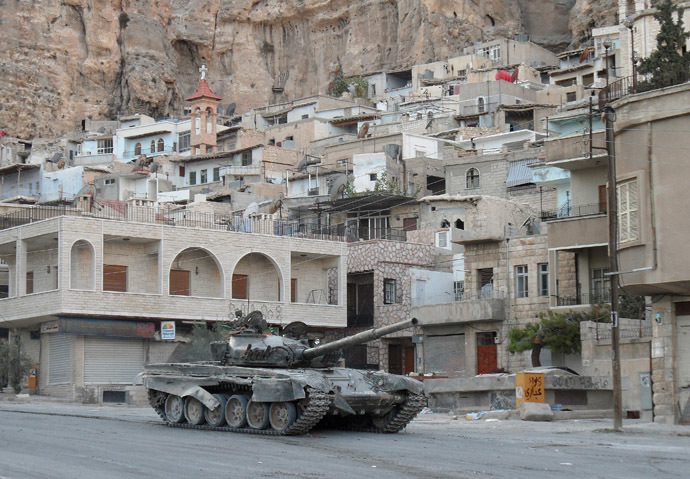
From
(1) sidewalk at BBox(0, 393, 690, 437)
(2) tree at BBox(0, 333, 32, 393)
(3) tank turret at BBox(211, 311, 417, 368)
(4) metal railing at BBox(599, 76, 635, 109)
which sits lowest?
(1) sidewalk at BBox(0, 393, 690, 437)

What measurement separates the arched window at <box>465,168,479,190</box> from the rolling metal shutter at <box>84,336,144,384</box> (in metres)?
20.4

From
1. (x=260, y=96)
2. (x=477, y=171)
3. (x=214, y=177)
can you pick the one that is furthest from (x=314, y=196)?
(x=260, y=96)

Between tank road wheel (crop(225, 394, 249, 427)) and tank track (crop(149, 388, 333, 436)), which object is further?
tank road wheel (crop(225, 394, 249, 427))

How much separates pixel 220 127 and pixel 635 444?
229 ft

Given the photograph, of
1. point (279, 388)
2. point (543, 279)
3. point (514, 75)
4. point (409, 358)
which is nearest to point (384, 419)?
point (279, 388)

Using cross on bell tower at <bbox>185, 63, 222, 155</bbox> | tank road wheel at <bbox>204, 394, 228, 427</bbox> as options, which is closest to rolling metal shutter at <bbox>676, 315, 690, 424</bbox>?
tank road wheel at <bbox>204, 394, 228, 427</bbox>

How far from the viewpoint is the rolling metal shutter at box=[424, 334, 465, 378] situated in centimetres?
4316

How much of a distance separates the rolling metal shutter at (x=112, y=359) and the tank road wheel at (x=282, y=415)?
21.2 meters

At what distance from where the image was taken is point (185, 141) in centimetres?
8800

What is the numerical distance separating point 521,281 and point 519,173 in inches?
646

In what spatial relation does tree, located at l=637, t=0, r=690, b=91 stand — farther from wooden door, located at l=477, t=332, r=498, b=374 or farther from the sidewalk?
wooden door, located at l=477, t=332, r=498, b=374

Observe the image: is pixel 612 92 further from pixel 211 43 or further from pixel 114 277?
pixel 211 43

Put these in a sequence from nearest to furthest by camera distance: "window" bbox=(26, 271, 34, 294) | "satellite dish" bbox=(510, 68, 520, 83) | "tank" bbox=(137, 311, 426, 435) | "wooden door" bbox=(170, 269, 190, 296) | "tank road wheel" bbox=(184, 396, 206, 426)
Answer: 1. "tank" bbox=(137, 311, 426, 435)
2. "tank road wheel" bbox=(184, 396, 206, 426)
3. "wooden door" bbox=(170, 269, 190, 296)
4. "window" bbox=(26, 271, 34, 294)
5. "satellite dish" bbox=(510, 68, 520, 83)

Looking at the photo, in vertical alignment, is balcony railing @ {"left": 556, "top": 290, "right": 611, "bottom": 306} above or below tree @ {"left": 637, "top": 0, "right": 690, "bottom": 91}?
below
